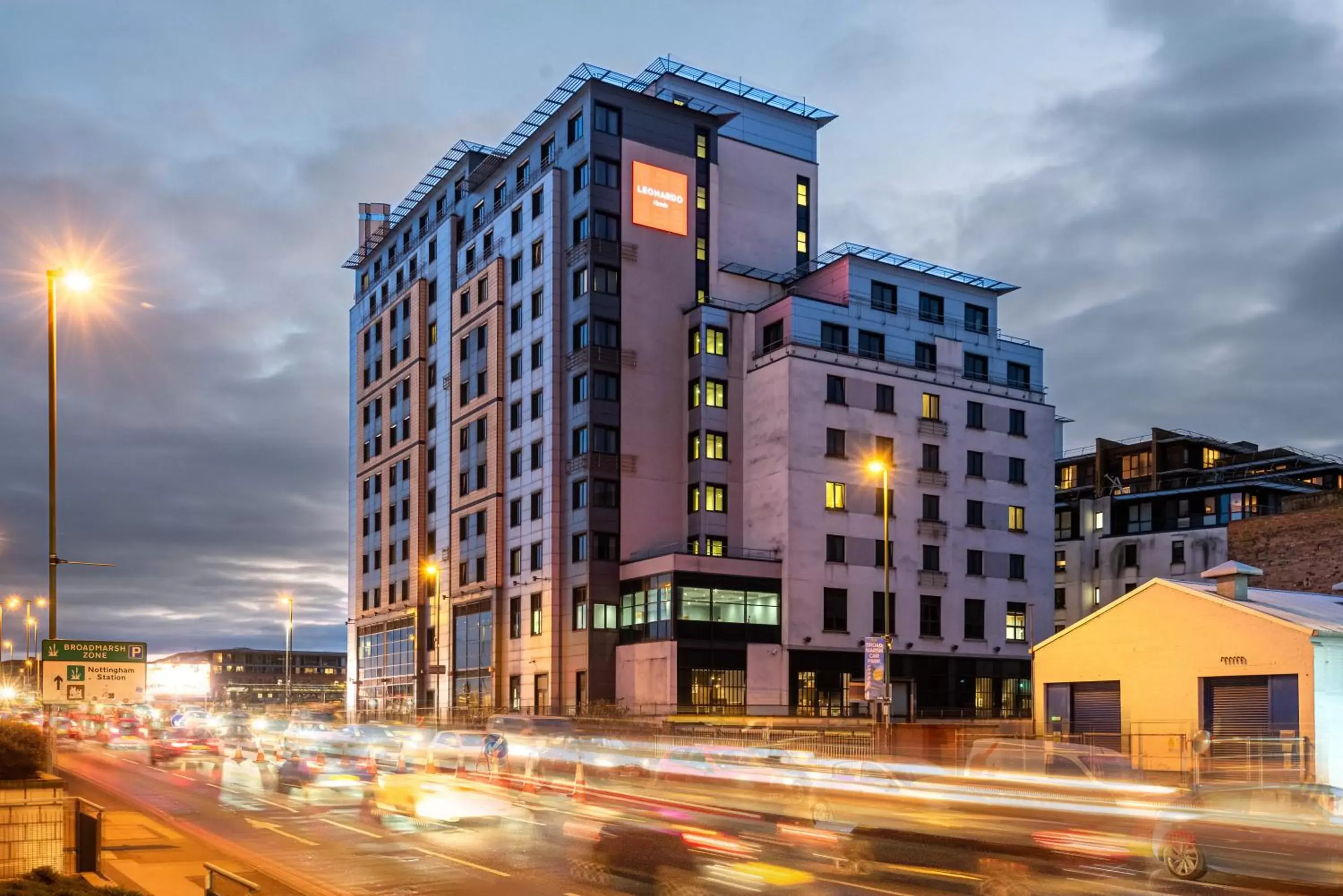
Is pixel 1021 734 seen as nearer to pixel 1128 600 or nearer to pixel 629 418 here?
pixel 1128 600

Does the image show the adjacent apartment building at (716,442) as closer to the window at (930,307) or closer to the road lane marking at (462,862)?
the window at (930,307)

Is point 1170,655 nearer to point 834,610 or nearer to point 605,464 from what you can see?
point 834,610

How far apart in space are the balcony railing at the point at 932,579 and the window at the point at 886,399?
10.2 m

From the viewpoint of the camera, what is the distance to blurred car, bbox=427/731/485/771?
3681cm

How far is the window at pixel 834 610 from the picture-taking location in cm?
7594

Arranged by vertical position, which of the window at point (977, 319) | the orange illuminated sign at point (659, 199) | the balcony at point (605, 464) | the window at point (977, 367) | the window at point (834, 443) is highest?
the orange illuminated sign at point (659, 199)

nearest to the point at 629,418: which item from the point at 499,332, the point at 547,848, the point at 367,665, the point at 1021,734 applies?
the point at 499,332

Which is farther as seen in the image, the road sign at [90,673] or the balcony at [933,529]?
the balcony at [933,529]

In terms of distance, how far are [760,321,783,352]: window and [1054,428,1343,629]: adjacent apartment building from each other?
30.7m

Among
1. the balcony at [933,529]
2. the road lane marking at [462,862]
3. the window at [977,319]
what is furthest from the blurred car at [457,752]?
the window at [977,319]

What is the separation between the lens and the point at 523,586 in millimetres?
82812

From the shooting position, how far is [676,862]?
21781 millimetres

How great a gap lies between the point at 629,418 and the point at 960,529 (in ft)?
73.8

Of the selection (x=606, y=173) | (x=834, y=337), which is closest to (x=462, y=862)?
(x=834, y=337)
